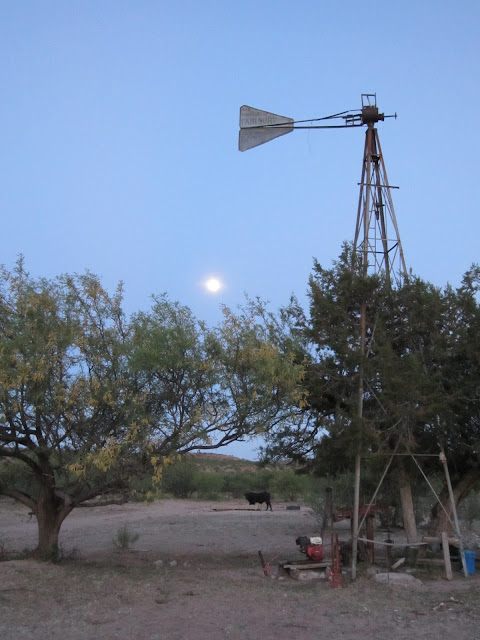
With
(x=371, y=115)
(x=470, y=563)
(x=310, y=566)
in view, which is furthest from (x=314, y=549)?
(x=371, y=115)

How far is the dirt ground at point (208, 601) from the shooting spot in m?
8.98

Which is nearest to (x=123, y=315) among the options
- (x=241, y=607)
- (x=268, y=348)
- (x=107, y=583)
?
(x=268, y=348)

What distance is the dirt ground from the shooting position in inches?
353

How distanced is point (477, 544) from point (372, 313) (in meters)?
10.3

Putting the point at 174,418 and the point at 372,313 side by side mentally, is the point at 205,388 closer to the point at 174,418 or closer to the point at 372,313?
the point at 174,418

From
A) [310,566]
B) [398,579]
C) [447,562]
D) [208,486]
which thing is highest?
[208,486]

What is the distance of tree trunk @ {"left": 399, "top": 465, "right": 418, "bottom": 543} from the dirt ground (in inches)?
36.5

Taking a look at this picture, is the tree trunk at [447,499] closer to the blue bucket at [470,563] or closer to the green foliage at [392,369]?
the green foliage at [392,369]

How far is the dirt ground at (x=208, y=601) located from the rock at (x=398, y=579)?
0.16m

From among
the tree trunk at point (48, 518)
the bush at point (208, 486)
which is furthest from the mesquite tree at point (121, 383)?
the bush at point (208, 486)

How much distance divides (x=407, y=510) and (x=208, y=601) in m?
6.34

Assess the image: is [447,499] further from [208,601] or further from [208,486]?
[208,486]

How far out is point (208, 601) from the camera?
35.7ft

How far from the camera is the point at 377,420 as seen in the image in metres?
14.0
